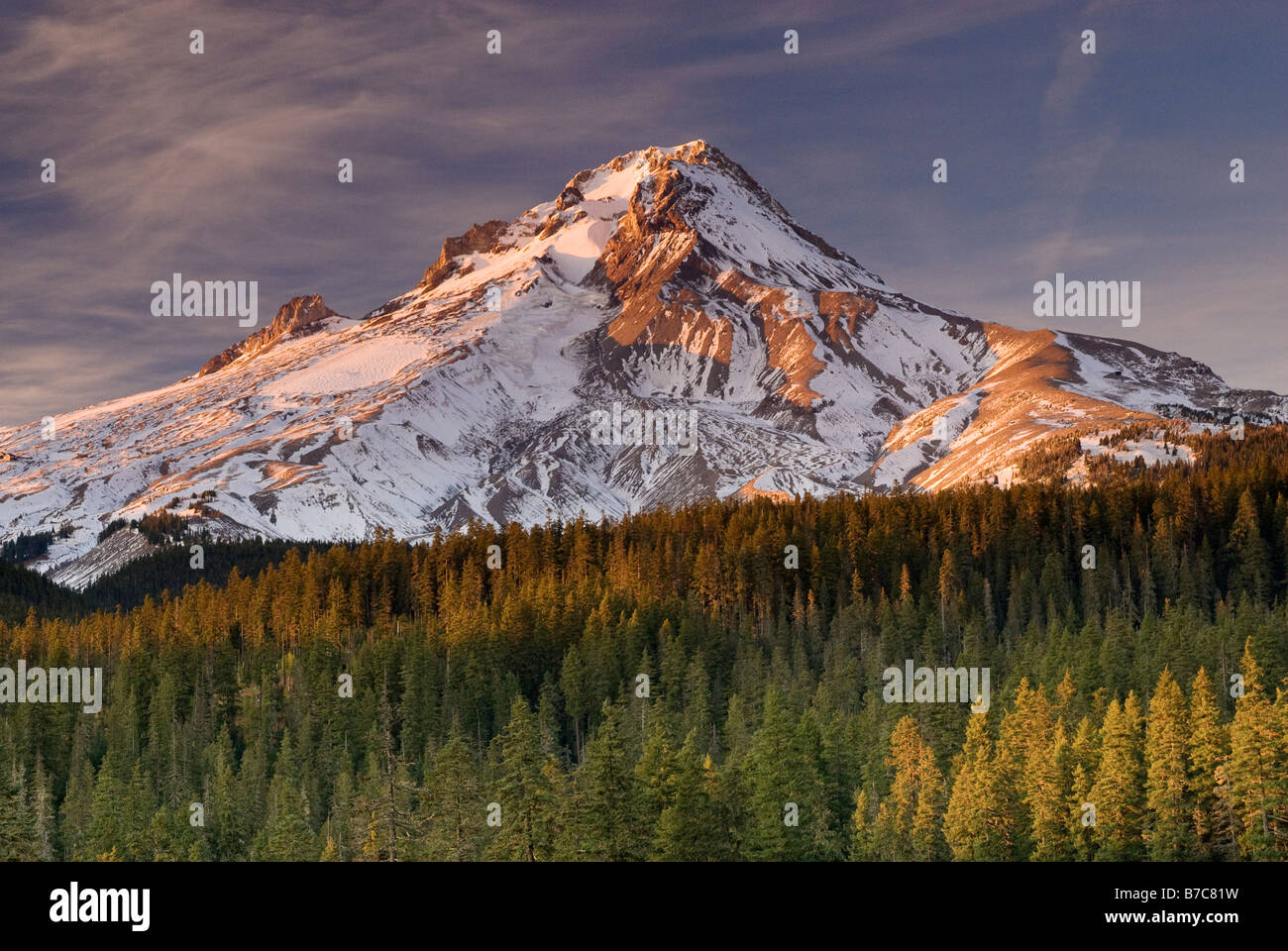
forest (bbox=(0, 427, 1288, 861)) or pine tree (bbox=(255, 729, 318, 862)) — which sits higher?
forest (bbox=(0, 427, 1288, 861))

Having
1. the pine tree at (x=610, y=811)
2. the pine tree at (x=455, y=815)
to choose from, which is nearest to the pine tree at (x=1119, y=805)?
the pine tree at (x=610, y=811)

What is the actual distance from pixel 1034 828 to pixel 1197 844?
8.41 metres

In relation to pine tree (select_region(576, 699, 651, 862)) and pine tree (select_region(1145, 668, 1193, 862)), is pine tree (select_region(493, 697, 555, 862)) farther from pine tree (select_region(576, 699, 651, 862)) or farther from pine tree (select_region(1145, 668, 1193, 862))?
pine tree (select_region(1145, 668, 1193, 862))

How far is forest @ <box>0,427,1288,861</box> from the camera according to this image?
7338 centimetres

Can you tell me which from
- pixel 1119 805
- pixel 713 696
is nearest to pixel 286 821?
pixel 1119 805

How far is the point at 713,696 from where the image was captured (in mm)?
135750

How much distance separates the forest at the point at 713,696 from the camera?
2889 inches

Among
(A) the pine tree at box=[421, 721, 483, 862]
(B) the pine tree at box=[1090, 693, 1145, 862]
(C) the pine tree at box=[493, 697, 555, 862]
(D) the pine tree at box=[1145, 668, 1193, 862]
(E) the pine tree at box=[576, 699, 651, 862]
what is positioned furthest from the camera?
(B) the pine tree at box=[1090, 693, 1145, 862]

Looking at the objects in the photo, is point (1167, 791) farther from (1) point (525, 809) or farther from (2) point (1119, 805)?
(1) point (525, 809)

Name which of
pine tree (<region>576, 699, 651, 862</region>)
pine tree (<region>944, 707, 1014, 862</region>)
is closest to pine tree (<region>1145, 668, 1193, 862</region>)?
pine tree (<region>944, 707, 1014, 862</region>)

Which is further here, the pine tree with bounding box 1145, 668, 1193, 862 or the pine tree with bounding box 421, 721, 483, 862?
the pine tree with bounding box 421, 721, 483, 862
